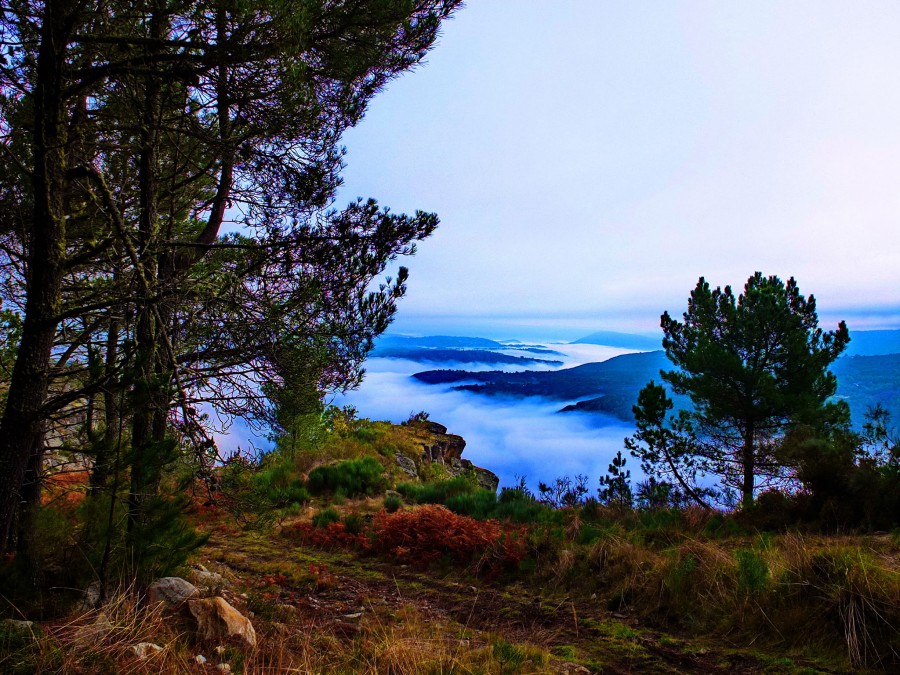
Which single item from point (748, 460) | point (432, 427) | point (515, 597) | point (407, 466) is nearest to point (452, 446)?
point (432, 427)

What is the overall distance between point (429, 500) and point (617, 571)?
5661mm

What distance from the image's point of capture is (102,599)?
3.82m

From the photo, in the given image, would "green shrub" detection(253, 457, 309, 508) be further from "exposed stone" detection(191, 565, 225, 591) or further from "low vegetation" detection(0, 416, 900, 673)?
"exposed stone" detection(191, 565, 225, 591)

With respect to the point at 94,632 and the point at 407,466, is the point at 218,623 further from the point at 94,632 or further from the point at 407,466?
the point at 407,466

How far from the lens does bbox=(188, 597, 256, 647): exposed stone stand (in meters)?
3.57

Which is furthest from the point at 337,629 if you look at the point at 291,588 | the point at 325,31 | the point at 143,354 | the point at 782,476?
the point at 782,476

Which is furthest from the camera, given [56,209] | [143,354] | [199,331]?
[199,331]

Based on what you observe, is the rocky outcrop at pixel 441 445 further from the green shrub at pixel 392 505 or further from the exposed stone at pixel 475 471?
the green shrub at pixel 392 505

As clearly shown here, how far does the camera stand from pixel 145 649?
118 inches

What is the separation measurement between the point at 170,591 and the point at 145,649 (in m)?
1.10

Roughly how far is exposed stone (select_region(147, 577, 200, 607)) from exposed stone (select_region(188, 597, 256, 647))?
0.92 ft

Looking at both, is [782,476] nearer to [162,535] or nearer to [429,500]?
[429,500]

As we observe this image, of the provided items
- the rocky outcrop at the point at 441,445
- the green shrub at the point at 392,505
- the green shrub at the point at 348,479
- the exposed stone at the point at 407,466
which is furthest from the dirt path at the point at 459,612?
the rocky outcrop at the point at 441,445

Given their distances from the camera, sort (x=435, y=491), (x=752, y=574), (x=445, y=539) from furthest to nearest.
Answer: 1. (x=435, y=491)
2. (x=445, y=539)
3. (x=752, y=574)
